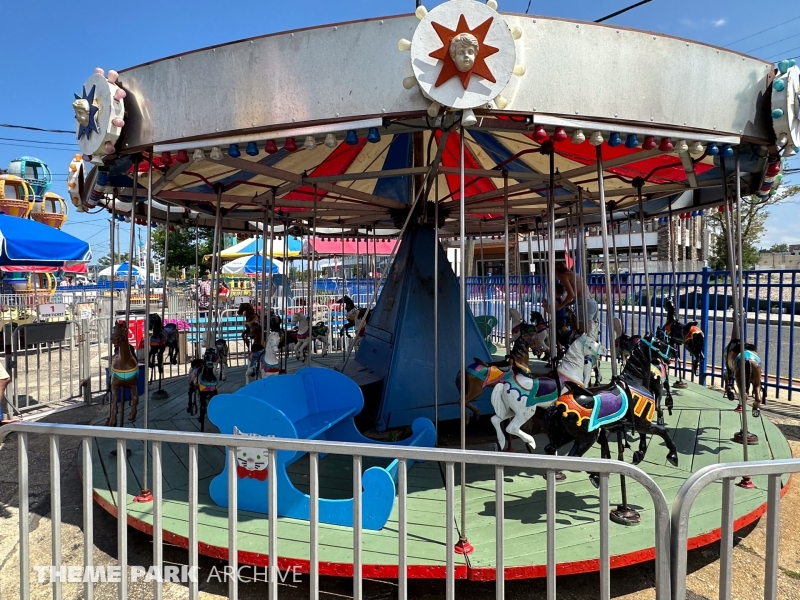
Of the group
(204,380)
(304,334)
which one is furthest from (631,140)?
(304,334)

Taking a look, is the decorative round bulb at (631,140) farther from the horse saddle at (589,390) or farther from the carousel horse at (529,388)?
the horse saddle at (589,390)

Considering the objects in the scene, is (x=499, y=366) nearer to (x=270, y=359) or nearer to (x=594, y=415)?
(x=594, y=415)

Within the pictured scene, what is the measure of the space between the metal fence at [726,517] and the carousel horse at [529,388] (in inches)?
80.9

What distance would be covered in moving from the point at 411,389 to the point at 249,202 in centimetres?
411

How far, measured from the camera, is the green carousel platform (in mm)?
2955

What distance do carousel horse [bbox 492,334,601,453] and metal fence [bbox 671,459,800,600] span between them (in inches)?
80.9

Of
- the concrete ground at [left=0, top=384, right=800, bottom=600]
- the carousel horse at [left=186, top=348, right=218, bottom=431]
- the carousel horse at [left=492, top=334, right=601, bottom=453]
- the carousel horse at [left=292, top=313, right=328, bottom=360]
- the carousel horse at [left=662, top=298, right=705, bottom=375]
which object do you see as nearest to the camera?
the concrete ground at [left=0, top=384, right=800, bottom=600]

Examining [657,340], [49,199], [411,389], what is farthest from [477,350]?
[49,199]

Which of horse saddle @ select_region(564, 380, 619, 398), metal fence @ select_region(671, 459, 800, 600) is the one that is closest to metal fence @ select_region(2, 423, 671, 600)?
metal fence @ select_region(671, 459, 800, 600)

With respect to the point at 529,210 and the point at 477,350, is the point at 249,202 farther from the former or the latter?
the point at 529,210

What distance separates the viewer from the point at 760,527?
3.89m

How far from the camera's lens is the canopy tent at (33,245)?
8.01 metres

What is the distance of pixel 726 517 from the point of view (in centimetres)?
182

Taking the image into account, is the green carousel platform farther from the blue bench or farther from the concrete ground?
the concrete ground
